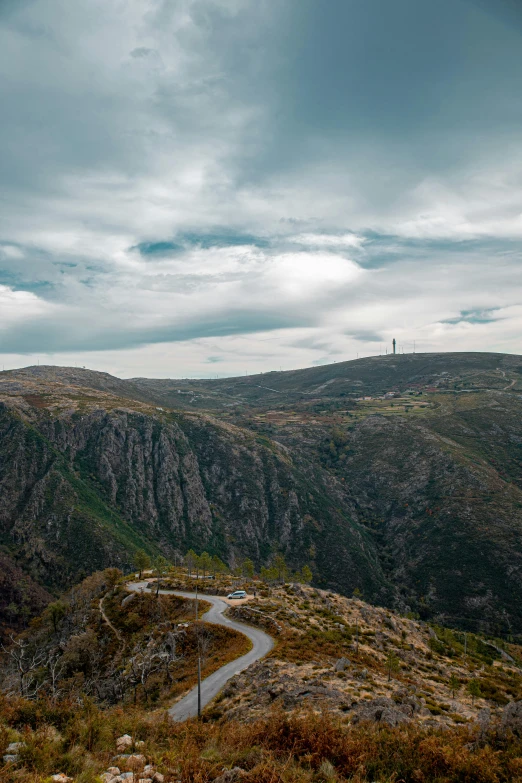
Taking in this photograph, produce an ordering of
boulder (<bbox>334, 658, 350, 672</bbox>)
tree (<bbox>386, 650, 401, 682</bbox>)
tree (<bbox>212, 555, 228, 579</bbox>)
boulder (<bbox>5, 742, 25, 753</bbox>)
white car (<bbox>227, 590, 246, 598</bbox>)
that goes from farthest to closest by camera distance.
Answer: tree (<bbox>212, 555, 228, 579</bbox>) → white car (<bbox>227, 590, 246, 598</bbox>) → tree (<bbox>386, 650, 401, 682</bbox>) → boulder (<bbox>334, 658, 350, 672</bbox>) → boulder (<bbox>5, 742, 25, 753</bbox>)

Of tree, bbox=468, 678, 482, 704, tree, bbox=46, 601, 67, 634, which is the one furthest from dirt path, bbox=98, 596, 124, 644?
tree, bbox=468, 678, 482, 704

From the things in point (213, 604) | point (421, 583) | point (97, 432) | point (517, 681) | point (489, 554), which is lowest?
point (421, 583)

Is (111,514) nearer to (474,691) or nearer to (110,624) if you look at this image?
(110,624)

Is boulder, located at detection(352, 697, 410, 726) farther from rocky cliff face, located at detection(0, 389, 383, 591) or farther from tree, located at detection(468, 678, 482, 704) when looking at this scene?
rocky cliff face, located at detection(0, 389, 383, 591)

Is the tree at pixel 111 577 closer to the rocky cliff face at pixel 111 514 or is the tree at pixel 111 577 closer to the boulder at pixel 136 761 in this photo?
the rocky cliff face at pixel 111 514

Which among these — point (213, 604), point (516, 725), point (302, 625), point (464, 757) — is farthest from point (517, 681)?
point (464, 757)

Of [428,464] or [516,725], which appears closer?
[516,725]

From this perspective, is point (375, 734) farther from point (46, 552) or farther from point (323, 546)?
point (323, 546)

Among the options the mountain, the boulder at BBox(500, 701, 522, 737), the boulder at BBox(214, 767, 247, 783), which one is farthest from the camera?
the mountain
